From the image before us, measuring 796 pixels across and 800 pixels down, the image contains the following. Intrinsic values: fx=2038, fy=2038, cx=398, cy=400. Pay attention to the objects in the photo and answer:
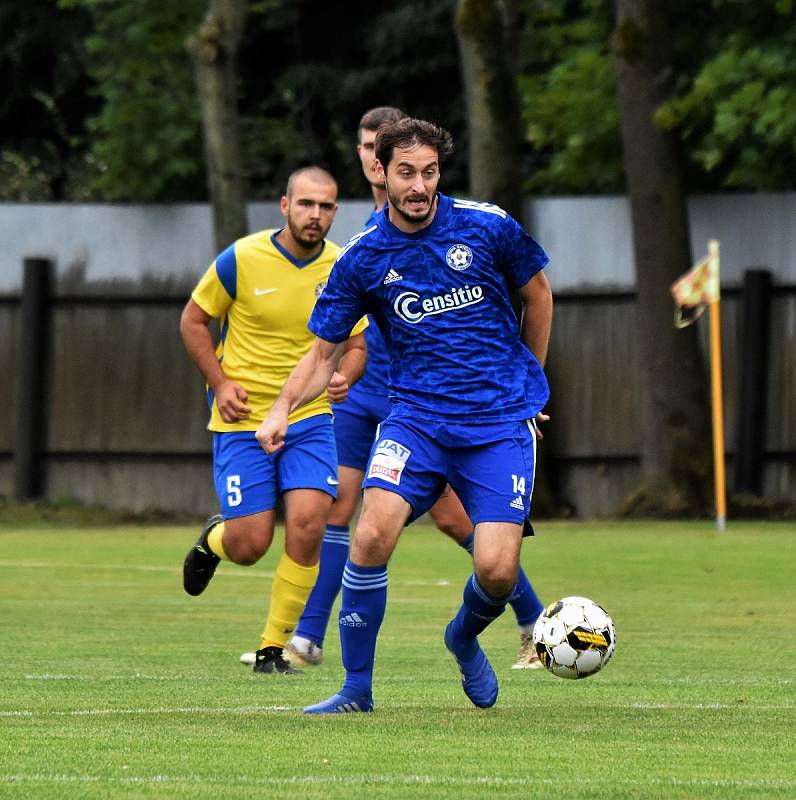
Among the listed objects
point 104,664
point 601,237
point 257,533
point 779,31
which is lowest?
point 104,664

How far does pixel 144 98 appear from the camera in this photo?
26.8 m

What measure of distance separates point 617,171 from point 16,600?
45.0ft

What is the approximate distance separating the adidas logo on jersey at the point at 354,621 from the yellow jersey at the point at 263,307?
2350mm

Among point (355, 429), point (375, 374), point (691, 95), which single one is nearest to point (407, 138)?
point (375, 374)

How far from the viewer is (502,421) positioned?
7.64 meters

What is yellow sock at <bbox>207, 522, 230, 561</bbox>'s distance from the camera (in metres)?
9.81

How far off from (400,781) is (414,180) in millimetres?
2520

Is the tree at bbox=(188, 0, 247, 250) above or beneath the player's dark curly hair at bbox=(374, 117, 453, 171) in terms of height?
above

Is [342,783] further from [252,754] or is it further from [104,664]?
[104,664]

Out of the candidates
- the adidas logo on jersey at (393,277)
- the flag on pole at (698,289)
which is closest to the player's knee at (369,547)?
the adidas logo on jersey at (393,277)

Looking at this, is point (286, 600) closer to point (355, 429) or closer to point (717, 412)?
point (355, 429)

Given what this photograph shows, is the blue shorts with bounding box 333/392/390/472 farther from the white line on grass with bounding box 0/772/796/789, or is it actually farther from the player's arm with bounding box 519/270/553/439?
the white line on grass with bounding box 0/772/796/789

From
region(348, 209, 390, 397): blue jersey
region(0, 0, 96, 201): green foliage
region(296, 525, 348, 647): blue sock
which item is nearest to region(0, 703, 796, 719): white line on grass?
region(296, 525, 348, 647): blue sock

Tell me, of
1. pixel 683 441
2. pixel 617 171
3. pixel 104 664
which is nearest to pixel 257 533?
pixel 104 664
